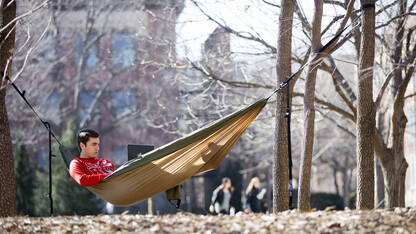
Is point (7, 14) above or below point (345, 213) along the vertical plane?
above

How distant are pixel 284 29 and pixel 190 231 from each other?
3.40m

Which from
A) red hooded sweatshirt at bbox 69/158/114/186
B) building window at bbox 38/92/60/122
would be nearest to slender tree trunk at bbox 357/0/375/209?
red hooded sweatshirt at bbox 69/158/114/186

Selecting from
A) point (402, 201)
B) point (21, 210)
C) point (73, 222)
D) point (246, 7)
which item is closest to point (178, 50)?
point (246, 7)

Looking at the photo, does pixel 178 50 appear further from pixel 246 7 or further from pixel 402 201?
pixel 402 201

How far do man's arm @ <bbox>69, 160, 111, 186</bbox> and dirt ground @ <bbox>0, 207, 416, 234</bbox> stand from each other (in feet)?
2.94

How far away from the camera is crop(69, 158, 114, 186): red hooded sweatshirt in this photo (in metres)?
5.81

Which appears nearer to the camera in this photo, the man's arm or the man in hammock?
the man's arm

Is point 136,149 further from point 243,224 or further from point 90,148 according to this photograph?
point 243,224

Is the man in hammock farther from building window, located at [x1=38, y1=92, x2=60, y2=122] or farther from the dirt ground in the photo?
building window, located at [x1=38, y1=92, x2=60, y2=122]

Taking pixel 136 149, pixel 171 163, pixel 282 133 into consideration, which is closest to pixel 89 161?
pixel 136 149

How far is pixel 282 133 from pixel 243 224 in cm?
248

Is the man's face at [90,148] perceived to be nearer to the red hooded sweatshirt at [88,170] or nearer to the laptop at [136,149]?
the red hooded sweatshirt at [88,170]

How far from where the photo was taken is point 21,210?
19.2 meters

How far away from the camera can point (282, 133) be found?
6590 millimetres
